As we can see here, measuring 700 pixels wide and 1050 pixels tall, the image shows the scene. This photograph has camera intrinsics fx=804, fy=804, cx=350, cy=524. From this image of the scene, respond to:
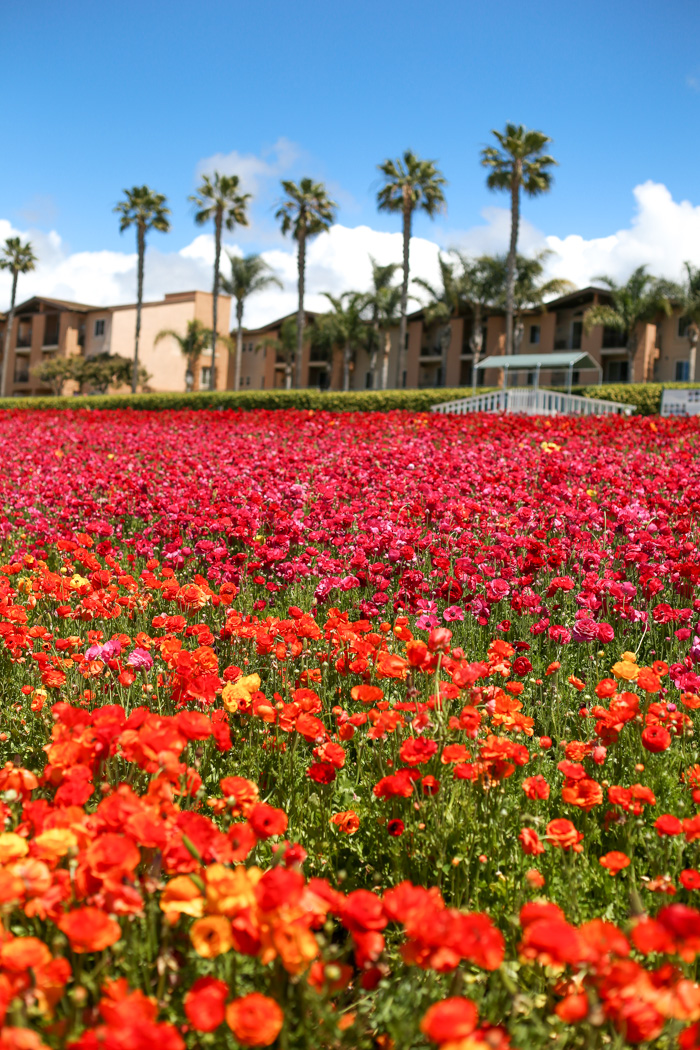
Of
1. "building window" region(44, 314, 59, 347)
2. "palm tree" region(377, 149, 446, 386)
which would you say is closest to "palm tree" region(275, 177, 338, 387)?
"palm tree" region(377, 149, 446, 386)

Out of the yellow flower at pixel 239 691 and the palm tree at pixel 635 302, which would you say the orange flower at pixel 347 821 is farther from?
the palm tree at pixel 635 302

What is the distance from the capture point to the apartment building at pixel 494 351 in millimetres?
50938

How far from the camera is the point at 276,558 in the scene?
482cm

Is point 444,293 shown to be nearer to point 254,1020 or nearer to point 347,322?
point 347,322

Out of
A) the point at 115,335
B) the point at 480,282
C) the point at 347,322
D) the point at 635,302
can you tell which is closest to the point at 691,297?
the point at 635,302

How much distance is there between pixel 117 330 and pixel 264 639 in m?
63.7

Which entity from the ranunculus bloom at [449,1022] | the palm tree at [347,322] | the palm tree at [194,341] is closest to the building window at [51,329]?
the palm tree at [194,341]

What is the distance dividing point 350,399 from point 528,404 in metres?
8.06

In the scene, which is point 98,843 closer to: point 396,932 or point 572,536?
point 396,932

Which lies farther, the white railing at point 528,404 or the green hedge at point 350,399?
the green hedge at point 350,399

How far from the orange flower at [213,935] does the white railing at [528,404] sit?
22.3 meters

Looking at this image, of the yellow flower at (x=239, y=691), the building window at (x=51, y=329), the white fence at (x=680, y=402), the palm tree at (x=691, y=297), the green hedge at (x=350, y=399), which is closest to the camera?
the yellow flower at (x=239, y=691)

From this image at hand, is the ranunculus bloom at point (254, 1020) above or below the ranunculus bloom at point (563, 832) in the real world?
below

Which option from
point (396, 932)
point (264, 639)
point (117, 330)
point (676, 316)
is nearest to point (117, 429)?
point (264, 639)
